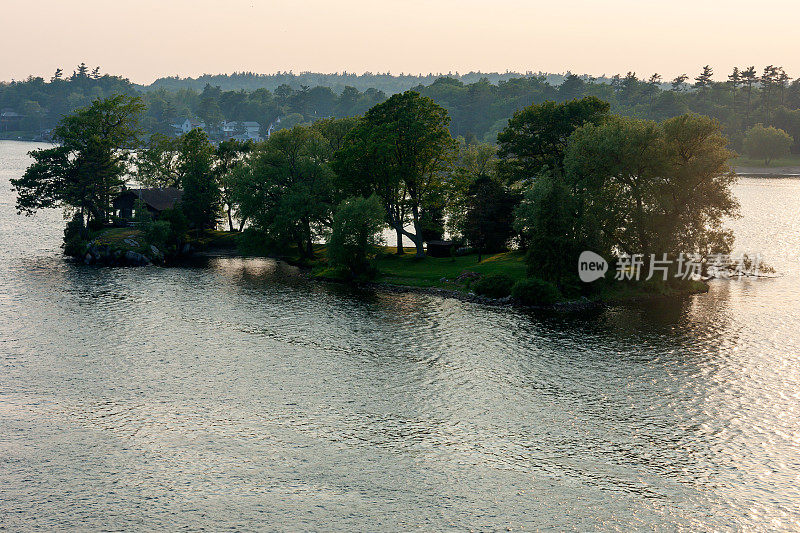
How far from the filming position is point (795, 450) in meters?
41.8

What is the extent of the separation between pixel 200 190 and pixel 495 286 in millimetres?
60826

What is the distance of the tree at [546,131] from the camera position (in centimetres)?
9362

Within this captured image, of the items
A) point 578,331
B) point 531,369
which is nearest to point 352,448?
point 531,369

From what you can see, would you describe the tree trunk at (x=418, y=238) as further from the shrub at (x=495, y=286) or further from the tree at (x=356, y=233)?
the shrub at (x=495, y=286)

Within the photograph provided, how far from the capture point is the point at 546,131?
311 ft

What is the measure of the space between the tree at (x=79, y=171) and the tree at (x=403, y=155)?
4449cm

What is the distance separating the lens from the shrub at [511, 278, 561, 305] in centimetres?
7381

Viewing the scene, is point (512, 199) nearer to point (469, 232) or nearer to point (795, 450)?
point (469, 232)

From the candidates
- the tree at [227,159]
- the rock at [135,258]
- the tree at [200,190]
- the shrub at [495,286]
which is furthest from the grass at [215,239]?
the shrub at [495,286]

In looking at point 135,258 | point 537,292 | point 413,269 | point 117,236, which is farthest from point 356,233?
point 117,236

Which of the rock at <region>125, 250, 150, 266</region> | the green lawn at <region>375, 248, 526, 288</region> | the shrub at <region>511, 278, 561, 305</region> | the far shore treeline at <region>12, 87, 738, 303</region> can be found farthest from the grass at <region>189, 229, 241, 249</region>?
the shrub at <region>511, 278, 561, 305</region>

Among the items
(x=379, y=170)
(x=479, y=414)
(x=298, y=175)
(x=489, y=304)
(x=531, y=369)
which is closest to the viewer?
(x=479, y=414)

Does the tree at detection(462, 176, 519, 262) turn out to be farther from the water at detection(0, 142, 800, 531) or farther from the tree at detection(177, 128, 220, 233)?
the tree at detection(177, 128, 220, 233)

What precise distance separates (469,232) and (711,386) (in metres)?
44.9
